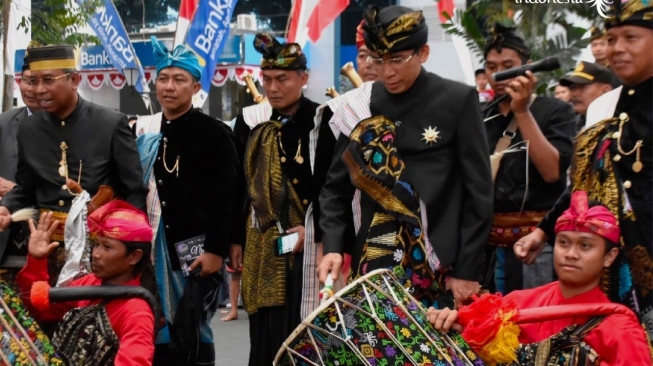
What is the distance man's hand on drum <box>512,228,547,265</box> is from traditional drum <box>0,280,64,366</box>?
2.10m

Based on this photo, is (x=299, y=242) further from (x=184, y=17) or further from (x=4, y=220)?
(x=184, y=17)

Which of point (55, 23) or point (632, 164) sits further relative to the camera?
point (55, 23)

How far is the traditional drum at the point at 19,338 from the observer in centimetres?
481

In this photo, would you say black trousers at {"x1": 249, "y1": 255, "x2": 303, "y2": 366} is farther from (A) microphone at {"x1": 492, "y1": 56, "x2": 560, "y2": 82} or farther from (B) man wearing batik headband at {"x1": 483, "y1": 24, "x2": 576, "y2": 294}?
(A) microphone at {"x1": 492, "y1": 56, "x2": 560, "y2": 82}

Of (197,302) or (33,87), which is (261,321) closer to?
(197,302)

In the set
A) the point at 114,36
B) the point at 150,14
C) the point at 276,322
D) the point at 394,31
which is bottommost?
the point at 150,14

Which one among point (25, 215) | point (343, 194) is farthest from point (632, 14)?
point (25, 215)

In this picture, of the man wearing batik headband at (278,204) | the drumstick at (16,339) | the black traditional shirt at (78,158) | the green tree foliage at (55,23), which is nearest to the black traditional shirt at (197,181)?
the man wearing batik headband at (278,204)

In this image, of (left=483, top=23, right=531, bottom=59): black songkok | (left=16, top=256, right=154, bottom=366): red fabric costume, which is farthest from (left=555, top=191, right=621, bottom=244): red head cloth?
(left=16, top=256, right=154, bottom=366): red fabric costume

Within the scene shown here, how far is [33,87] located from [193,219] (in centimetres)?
121

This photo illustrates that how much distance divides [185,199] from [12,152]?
137cm

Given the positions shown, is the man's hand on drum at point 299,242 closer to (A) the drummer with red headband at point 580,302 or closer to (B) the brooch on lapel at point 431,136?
(B) the brooch on lapel at point 431,136

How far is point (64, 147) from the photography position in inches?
245

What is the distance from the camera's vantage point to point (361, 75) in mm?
7434
